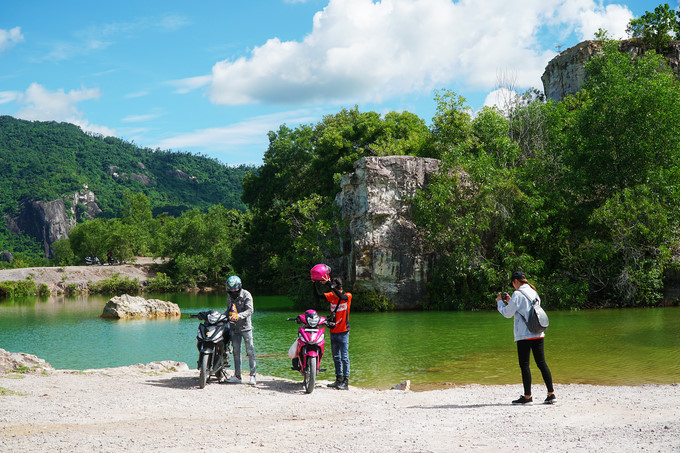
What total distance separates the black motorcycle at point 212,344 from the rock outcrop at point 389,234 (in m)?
19.0

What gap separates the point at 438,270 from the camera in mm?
28875

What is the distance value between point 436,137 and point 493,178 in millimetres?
6066

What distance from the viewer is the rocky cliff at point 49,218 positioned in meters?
119

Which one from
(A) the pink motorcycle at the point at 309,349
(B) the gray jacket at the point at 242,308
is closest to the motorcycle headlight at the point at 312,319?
(A) the pink motorcycle at the point at 309,349

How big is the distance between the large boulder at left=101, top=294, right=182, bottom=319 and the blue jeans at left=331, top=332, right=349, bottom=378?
20307mm

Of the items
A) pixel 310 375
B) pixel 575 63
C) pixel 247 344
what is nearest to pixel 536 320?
pixel 310 375

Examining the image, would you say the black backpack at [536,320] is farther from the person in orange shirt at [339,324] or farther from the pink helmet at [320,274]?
the pink helmet at [320,274]

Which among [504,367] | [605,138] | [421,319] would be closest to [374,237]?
[421,319]

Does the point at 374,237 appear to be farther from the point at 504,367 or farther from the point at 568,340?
the point at 504,367

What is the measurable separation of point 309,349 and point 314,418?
2.15 meters

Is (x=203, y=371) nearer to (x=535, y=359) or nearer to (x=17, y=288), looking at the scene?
(x=535, y=359)

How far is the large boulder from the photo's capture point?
2767 centimetres

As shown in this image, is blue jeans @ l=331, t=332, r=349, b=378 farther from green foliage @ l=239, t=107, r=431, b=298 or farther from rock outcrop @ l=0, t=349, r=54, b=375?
green foliage @ l=239, t=107, r=431, b=298

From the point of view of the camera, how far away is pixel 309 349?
373 inches
